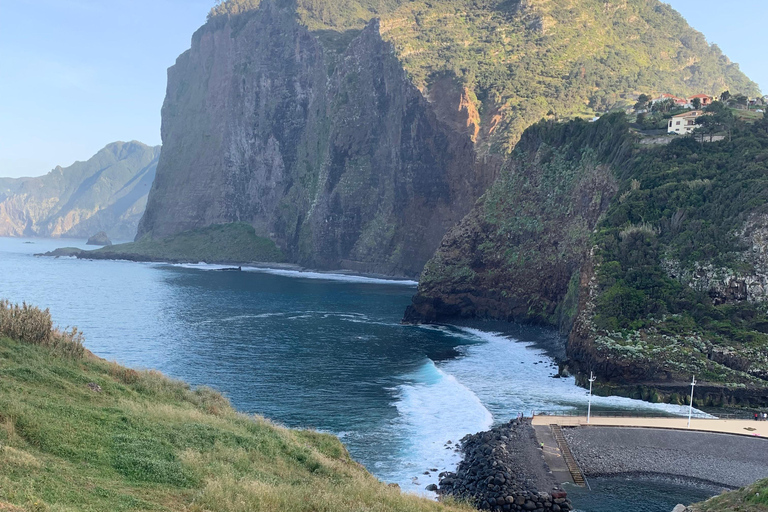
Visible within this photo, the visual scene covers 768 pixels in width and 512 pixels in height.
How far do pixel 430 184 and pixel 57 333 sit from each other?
399 ft

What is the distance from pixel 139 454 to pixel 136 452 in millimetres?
174

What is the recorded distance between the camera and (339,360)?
67.5 m

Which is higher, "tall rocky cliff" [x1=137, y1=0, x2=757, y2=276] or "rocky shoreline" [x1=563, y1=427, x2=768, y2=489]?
"tall rocky cliff" [x1=137, y1=0, x2=757, y2=276]

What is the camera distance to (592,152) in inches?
3521

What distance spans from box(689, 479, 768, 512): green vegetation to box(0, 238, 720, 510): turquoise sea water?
1409 centimetres

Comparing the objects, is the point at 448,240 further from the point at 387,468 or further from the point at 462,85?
the point at 387,468

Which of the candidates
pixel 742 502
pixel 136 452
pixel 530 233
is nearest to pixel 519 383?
pixel 742 502

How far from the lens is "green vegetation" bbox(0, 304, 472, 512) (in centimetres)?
1850

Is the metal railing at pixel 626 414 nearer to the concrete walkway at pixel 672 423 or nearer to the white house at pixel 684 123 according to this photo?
the concrete walkway at pixel 672 423

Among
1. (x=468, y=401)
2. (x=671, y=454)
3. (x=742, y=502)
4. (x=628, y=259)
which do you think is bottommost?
(x=468, y=401)

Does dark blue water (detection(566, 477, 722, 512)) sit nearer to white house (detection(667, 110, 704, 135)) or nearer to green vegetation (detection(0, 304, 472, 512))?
green vegetation (detection(0, 304, 472, 512))

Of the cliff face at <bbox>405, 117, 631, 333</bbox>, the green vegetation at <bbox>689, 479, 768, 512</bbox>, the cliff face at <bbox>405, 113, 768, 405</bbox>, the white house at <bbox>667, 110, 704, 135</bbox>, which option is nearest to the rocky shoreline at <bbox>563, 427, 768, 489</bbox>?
the green vegetation at <bbox>689, 479, 768, 512</bbox>

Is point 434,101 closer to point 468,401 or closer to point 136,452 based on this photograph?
point 468,401

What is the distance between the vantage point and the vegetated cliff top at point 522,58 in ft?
456
